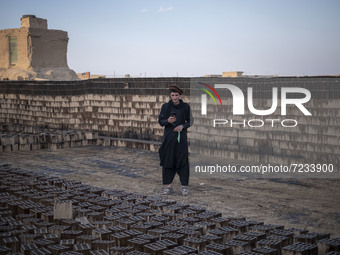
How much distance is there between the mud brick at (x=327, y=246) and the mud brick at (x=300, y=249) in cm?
11

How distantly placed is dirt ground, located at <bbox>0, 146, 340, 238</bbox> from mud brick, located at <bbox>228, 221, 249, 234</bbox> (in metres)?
0.92

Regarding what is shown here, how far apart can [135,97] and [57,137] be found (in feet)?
9.69

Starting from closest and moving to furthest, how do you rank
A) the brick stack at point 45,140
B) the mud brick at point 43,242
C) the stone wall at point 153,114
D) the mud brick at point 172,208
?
the mud brick at point 43,242
the mud brick at point 172,208
the stone wall at point 153,114
the brick stack at point 45,140

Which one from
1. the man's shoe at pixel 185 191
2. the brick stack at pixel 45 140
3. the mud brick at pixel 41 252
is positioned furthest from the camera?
the brick stack at pixel 45 140

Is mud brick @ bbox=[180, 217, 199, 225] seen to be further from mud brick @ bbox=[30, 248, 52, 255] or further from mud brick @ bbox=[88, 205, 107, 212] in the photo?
mud brick @ bbox=[30, 248, 52, 255]

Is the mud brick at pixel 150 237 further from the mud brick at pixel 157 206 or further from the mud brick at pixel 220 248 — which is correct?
the mud brick at pixel 157 206

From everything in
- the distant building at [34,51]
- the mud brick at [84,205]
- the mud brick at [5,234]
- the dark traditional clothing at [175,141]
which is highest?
the distant building at [34,51]

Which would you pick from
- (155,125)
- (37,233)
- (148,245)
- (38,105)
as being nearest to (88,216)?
(37,233)

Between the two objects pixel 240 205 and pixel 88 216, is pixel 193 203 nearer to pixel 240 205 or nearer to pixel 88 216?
pixel 240 205

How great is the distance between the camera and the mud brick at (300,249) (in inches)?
187

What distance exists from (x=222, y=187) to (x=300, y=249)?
14.6 ft

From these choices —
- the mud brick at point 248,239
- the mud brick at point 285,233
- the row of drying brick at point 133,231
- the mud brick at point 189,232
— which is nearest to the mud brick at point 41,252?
the row of drying brick at point 133,231

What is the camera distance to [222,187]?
9.23 m

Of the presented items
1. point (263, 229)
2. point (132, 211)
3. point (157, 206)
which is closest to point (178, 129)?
point (157, 206)
